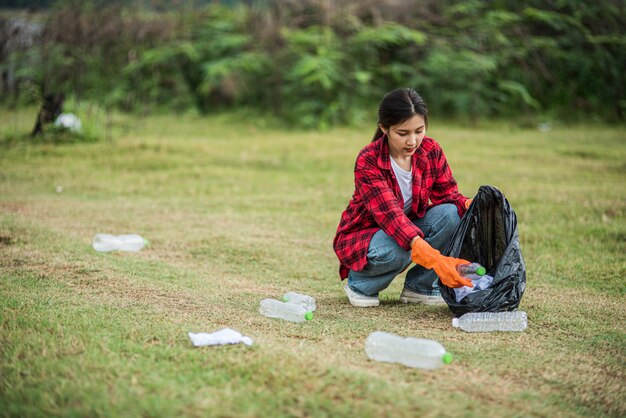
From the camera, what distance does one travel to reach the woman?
3705 mm

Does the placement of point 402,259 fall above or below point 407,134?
below

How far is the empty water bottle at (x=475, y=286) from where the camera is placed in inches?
148

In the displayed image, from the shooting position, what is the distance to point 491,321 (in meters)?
3.59

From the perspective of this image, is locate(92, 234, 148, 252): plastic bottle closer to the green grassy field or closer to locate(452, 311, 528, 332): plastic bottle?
the green grassy field

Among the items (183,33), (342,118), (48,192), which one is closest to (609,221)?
(48,192)

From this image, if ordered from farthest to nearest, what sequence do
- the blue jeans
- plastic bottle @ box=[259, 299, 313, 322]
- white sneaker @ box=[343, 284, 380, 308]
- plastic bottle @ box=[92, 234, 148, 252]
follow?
1. plastic bottle @ box=[92, 234, 148, 252]
2. white sneaker @ box=[343, 284, 380, 308]
3. the blue jeans
4. plastic bottle @ box=[259, 299, 313, 322]

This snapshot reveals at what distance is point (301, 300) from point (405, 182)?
3.02 ft

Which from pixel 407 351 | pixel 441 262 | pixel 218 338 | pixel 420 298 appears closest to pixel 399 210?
pixel 441 262

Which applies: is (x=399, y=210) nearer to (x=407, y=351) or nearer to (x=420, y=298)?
(x=420, y=298)

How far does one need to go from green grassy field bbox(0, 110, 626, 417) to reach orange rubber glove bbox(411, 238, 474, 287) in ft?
0.88

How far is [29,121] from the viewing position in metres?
11.6

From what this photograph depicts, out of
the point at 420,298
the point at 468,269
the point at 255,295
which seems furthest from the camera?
the point at 255,295

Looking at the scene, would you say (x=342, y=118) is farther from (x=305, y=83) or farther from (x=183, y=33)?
(x=183, y=33)

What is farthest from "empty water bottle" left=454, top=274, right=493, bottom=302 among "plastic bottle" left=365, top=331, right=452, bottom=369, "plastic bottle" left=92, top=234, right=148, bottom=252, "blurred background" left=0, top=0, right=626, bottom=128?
"blurred background" left=0, top=0, right=626, bottom=128
